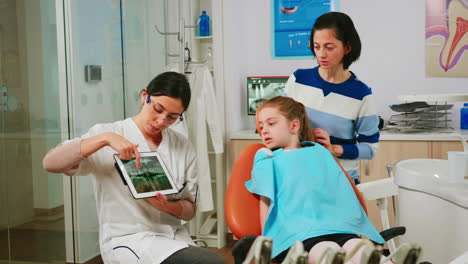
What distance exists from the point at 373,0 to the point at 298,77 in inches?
87.7

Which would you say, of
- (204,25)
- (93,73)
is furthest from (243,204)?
(204,25)

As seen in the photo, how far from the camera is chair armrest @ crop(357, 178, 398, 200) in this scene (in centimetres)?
177

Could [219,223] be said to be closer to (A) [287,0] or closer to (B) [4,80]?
(A) [287,0]

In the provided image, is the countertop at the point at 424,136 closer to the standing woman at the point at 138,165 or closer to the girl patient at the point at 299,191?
the girl patient at the point at 299,191

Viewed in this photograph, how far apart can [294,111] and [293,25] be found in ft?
7.75

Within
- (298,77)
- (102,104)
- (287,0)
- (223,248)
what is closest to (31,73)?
(102,104)

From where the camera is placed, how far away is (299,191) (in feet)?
5.02

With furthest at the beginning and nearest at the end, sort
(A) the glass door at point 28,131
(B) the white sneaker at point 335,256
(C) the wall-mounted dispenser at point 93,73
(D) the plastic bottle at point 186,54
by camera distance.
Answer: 1. (D) the plastic bottle at point 186,54
2. (C) the wall-mounted dispenser at point 93,73
3. (A) the glass door at point 28,131
4. (B) the white sneaker at point 335,256

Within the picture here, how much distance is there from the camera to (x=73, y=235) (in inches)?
88.7

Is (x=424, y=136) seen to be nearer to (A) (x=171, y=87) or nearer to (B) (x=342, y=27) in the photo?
(B) (x=342, y=27)

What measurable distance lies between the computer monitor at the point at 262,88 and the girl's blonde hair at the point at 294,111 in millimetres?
2017

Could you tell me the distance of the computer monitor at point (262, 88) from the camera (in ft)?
12.2

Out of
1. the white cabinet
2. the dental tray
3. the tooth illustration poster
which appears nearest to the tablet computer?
the white cabinet

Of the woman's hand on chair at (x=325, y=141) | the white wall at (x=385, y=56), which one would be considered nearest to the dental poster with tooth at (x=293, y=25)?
the white wall at (x=385, y=56)
